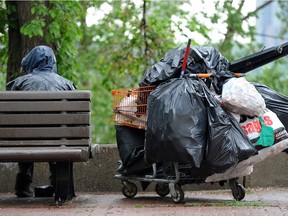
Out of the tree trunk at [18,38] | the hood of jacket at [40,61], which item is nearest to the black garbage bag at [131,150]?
the hood of jacket at [40,61]

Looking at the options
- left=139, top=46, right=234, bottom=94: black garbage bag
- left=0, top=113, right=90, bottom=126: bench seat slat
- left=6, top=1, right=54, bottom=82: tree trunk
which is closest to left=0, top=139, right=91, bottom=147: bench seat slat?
left=0, top=113, right=90, bottom=126: bench seat slat

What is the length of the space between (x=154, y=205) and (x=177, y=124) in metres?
0.85

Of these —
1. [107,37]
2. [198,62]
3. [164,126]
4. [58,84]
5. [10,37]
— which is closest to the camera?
[164,126]

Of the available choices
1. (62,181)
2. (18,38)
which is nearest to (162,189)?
(62,181)

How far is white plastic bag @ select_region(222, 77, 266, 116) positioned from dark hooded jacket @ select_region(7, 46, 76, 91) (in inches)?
74.7

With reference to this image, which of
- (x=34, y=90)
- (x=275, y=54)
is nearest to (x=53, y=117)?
(x=34, y=90)

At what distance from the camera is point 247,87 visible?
332 inches

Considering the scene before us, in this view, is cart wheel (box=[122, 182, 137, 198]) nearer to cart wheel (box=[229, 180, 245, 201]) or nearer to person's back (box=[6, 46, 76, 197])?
person's back (box=[6, 46, 76, 197])

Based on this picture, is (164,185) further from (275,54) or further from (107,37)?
(107,37)

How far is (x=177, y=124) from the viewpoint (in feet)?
27.0

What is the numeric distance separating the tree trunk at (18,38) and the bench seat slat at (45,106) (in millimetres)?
3211

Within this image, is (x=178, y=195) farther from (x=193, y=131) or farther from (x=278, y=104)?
(x=278, y=104)

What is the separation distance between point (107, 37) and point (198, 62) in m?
12.6

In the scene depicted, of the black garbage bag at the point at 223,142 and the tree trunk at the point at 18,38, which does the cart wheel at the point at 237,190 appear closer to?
the black garbage bag at the point at 223,142
